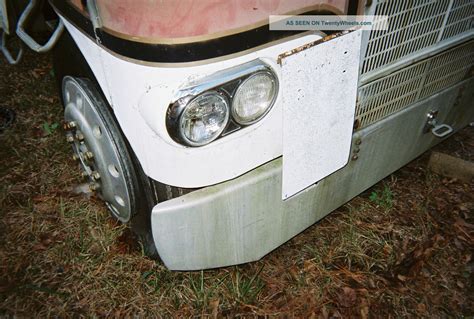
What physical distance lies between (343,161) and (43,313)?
64.1 inches

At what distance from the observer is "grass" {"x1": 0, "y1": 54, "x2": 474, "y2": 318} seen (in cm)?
204

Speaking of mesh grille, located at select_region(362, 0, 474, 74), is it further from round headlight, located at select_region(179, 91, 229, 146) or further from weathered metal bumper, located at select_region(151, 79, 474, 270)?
round headlight, located at select_region(179, 91, 229, 146)

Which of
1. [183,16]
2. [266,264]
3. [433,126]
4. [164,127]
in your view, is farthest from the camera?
[433,126]

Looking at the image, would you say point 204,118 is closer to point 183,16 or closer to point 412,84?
point 183,16

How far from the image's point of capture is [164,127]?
1295 millimetres

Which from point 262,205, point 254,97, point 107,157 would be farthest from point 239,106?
point 107,157

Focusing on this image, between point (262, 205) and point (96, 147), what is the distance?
0.84m

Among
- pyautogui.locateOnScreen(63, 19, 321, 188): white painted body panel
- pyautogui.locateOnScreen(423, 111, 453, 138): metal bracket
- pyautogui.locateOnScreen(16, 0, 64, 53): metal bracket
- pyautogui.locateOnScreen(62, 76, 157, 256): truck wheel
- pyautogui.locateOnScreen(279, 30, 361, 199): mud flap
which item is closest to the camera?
pyautogui.locateOnScreen(63, 19, 321, 188): white painted body panel

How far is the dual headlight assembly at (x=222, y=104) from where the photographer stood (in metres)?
1.26

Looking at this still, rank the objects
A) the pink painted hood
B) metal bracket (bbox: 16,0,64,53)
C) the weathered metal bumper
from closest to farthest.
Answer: the pink painted hood < the weathered metal bumper < metal bracket (bbox: 16,0,64,53)

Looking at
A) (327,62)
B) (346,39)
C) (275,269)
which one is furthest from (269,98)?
(275,269)

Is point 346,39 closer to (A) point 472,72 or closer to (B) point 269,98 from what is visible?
(B) point 269,98

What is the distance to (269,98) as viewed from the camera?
4.73 ft

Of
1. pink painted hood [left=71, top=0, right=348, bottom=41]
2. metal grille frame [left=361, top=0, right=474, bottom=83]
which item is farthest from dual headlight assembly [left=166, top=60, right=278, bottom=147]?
metal grille frame [left=361, top=0, right=474, bottom=83]
